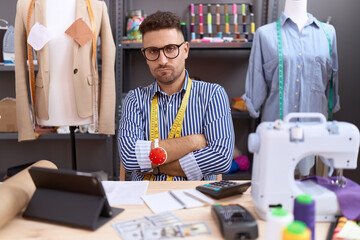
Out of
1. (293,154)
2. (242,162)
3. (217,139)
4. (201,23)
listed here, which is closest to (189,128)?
(217,139)

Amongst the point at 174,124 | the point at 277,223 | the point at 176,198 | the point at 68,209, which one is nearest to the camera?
the point at 277,223

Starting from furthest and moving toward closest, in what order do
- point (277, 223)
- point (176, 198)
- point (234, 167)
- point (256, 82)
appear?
point (234, 167) < point (256, 82) < point (176, 198) < point (277, 223)

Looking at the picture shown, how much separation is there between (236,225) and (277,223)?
9.1 inches

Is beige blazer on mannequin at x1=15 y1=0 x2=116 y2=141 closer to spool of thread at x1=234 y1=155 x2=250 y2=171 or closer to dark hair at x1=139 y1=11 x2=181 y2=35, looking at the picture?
dark hair at x1=139 y1=11 x2=181 y2=35

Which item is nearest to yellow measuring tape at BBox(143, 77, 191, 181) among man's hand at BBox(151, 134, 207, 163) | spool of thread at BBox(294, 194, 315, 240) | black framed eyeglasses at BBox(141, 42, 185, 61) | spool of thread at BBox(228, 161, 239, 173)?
man's hand at BBox(151, 134, 207, 163)

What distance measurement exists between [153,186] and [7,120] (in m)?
2.19

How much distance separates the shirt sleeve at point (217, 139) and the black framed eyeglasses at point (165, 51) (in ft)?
1.01

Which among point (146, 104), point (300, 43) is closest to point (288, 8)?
point (300, 43)

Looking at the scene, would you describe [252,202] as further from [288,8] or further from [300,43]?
[288,8]

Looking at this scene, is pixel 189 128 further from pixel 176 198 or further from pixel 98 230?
pixel 98 230

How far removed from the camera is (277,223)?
0.78 metres

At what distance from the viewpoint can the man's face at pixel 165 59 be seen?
1.89 metres

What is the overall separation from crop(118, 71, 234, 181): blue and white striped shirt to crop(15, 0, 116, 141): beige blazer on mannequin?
56 centimetres

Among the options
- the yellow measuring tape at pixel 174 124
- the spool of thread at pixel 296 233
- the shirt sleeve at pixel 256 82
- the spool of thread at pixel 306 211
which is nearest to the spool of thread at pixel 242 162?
the shirt sleeve at pixel 256 82
